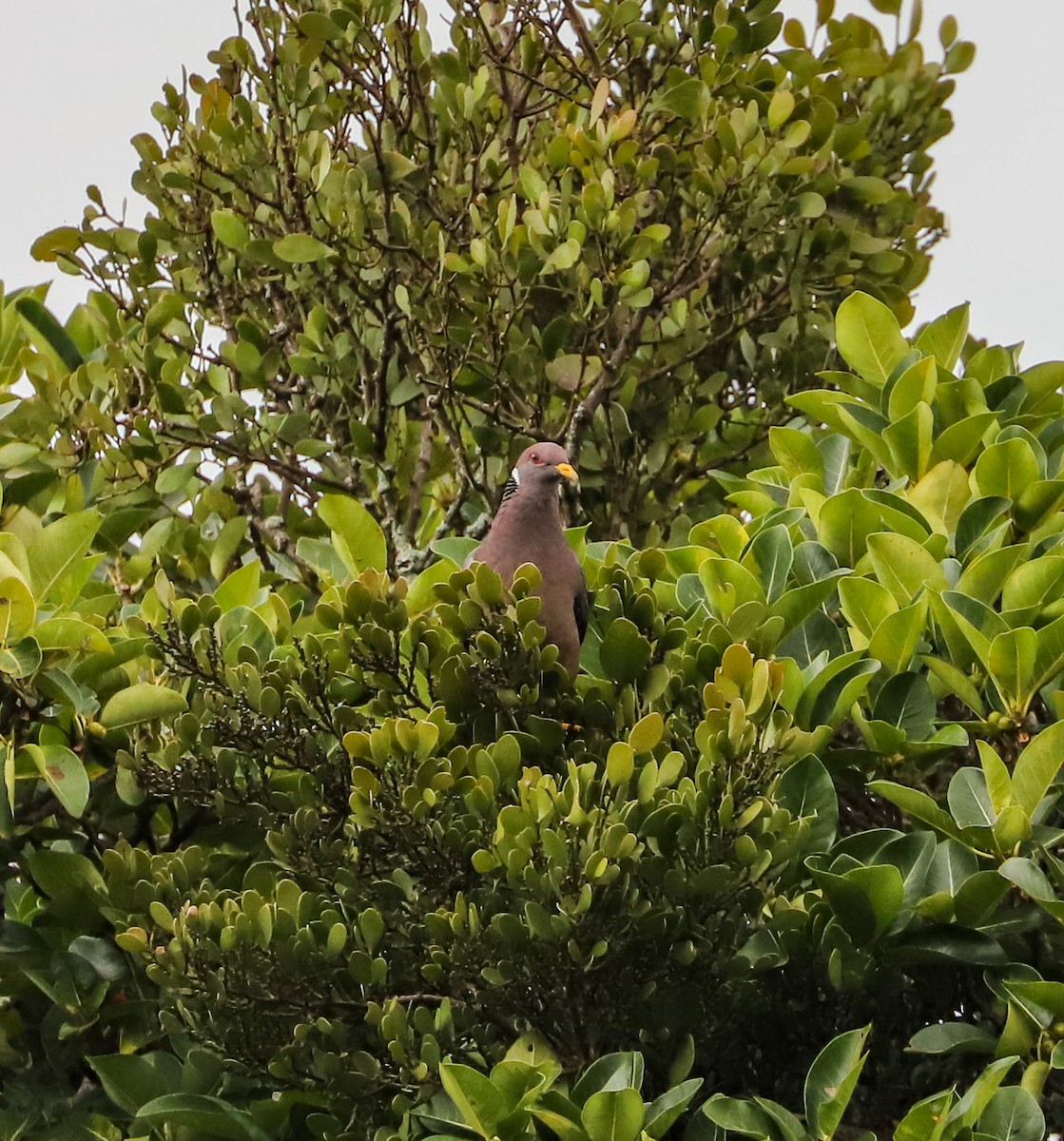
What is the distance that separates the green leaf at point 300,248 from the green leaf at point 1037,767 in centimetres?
242

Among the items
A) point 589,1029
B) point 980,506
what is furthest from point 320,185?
point 589,1029

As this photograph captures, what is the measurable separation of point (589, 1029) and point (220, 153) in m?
2.98

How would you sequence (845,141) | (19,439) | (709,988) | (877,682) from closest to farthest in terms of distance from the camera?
1. (709,988)
2. (877,682)
3. (19,439)
4. (845,141)

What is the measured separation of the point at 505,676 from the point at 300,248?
1722mm

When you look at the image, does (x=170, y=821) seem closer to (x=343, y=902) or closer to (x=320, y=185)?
(x=343, y=902)

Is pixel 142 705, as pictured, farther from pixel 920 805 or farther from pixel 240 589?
pixel 920 805

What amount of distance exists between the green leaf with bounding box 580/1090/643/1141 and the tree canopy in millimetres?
21

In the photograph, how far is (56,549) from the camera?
3455mm

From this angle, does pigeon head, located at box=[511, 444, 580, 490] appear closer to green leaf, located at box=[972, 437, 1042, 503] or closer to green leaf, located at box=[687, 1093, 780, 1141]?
green leaf, located at box=[972, 437, 1042, 503]

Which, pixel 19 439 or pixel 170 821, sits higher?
pixel 19 439

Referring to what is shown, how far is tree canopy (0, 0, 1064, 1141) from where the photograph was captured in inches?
106

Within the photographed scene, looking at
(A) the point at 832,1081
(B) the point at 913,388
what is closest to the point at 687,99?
(B) the point at 913,388

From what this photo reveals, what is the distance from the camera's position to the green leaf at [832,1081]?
98.8 inches

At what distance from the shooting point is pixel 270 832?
2857 mm
